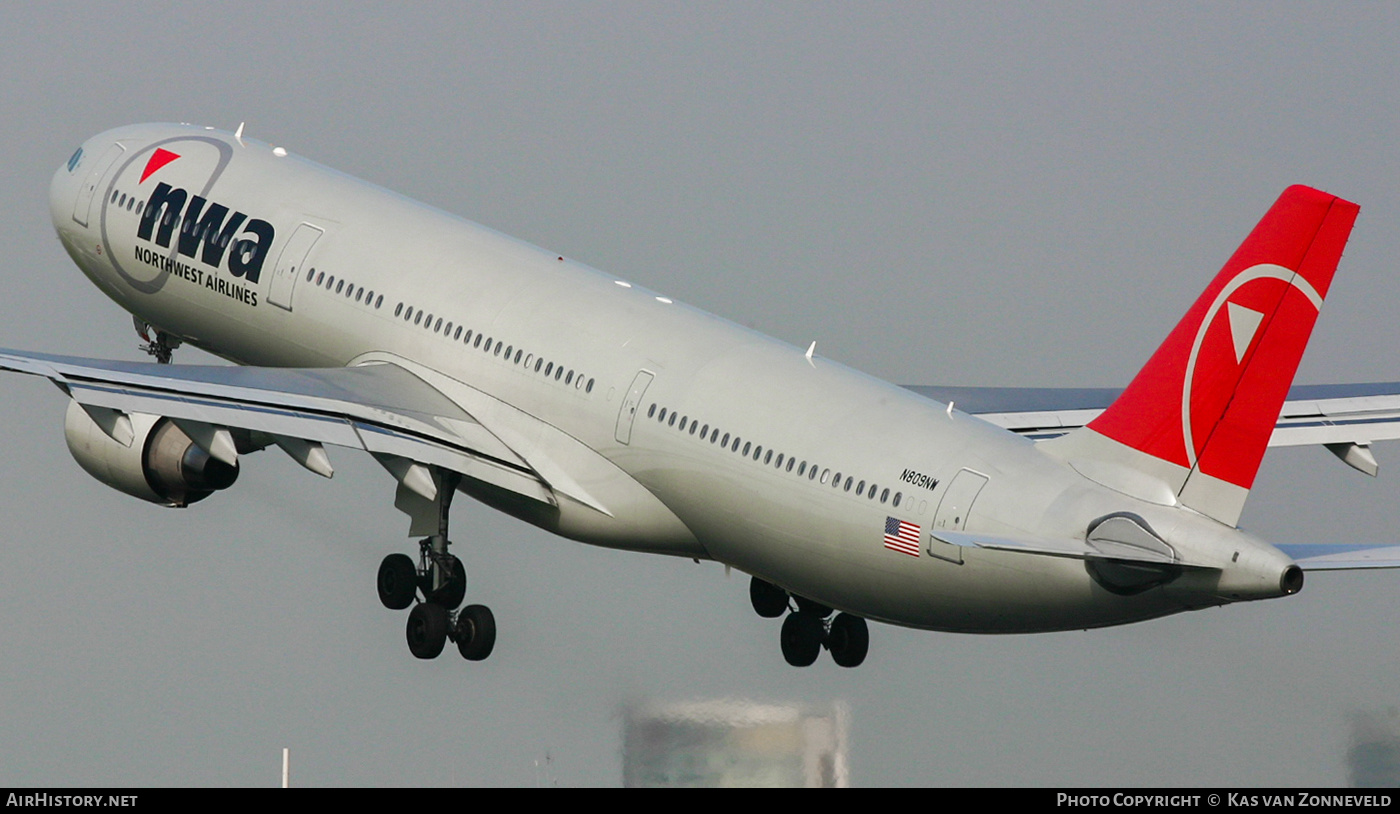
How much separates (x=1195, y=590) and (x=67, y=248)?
25.4 meters

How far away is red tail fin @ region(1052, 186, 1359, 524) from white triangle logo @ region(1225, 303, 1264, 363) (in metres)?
0.01

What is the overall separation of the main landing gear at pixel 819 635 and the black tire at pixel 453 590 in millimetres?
5715

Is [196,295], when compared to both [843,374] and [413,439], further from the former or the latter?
[843,374]

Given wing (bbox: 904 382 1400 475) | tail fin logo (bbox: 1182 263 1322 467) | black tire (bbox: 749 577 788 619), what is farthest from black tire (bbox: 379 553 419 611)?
tail fin logo (bbox: 1182 263 1322 467)

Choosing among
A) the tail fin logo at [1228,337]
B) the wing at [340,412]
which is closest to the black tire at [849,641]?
the wing at [340,412]

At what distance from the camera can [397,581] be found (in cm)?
3994

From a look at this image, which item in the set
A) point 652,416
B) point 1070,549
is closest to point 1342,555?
point 1070,549

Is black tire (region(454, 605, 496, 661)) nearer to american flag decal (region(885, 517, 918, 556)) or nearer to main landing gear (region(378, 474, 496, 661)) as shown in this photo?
A: main landing gear (region(378, 474, 496, 661))

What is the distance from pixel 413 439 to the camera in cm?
3838

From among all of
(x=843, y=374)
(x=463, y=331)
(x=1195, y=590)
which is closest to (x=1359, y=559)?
(x=1195, y=590)

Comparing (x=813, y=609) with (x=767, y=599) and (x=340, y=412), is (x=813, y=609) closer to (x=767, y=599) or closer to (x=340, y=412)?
(x=767, y=599)

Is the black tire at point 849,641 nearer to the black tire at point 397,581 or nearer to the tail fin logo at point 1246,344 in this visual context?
the black tire at point 397,581

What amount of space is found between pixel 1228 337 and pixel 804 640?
12862mm

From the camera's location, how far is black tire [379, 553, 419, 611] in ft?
131
